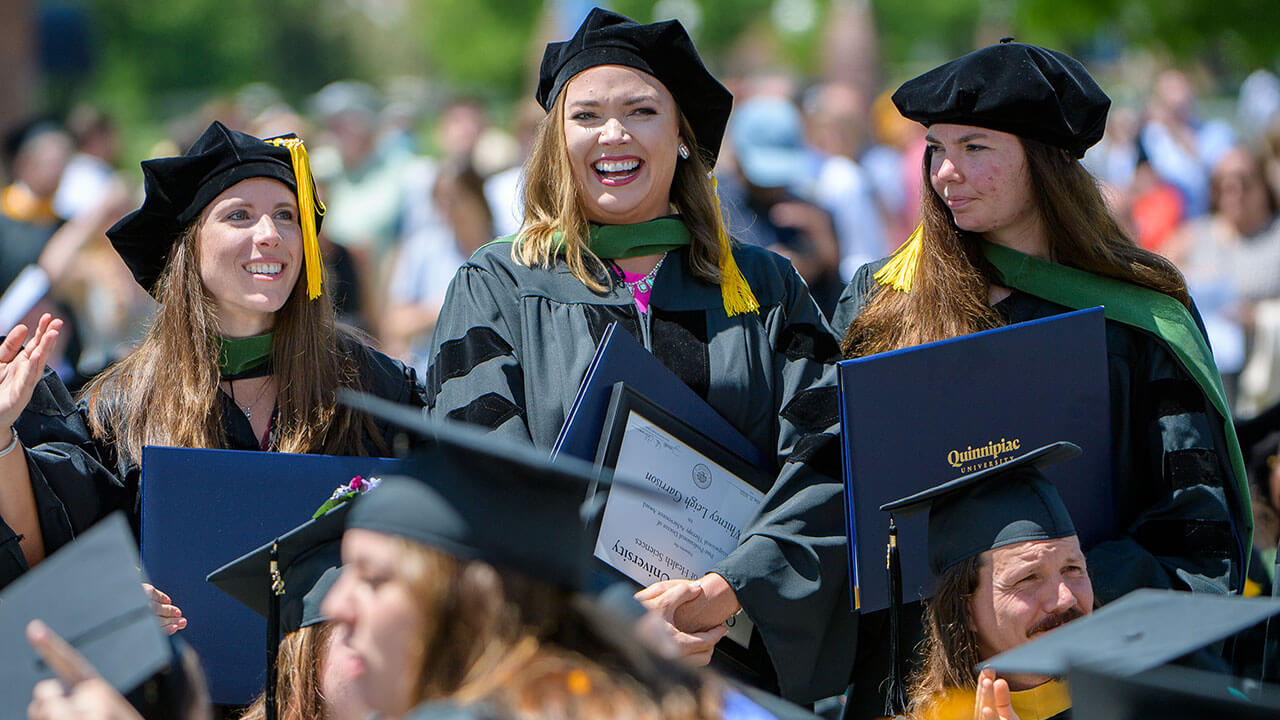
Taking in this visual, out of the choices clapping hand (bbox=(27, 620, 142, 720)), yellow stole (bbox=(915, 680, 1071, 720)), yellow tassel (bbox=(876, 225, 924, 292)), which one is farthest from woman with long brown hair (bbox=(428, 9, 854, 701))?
clapping hand (bbox=(27, 620, 142, 720))

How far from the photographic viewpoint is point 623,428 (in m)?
3.31

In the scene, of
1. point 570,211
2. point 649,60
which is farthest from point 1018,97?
point 570,211

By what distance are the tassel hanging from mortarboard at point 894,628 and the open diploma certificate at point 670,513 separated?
0.39m

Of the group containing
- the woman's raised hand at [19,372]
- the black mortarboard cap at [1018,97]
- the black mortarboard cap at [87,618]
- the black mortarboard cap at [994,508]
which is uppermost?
the black mortarboard cap at [1018,97]

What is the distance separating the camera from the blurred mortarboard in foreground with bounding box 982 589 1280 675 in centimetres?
233

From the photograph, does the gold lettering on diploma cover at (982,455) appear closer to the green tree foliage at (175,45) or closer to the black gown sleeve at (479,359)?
the black gown sleeve at (479,359)

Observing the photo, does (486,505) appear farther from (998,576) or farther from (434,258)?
(434,258)

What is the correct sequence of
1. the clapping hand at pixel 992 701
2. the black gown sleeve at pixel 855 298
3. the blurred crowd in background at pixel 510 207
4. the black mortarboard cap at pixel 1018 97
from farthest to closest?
the blurred crowd in background at pixel 510 207 → the black gown sleeve at pixel 855 298 → the black mortarboard cap at pixel 1018 97 → the clapping hand at pixel 992 701

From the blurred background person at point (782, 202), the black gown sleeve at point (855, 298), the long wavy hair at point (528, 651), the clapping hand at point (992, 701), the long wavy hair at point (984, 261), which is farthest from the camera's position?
the blurred background person at point (782, 202)

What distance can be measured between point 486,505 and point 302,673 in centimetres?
123

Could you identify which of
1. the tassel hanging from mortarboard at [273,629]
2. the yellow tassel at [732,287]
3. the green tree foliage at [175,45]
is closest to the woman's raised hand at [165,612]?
the tassel hanging from mortarboard at [273,629]

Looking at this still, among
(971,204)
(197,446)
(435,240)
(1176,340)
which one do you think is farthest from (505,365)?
(435,240)

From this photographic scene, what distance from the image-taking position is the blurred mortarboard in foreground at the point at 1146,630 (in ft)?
7.63

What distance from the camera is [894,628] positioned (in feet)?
10.9
